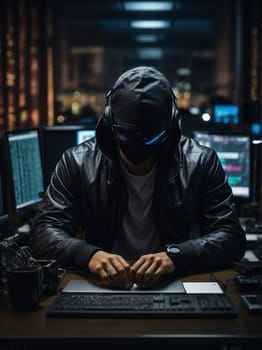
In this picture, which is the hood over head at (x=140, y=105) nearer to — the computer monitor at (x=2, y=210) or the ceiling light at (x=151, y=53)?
the computer monitor at (x=2, y=210)

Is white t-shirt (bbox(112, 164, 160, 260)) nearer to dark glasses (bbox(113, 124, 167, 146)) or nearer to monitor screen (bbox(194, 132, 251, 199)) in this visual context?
dark glasses (bbox(113, 124, 167, 146))

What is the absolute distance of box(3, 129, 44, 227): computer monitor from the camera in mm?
2781

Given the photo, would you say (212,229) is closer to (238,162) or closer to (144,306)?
(144,306)

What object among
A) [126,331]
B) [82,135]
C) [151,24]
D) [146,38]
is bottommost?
[126,331]

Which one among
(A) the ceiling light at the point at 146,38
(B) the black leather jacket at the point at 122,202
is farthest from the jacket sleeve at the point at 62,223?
(A) the ceiling light at the point at 146,38

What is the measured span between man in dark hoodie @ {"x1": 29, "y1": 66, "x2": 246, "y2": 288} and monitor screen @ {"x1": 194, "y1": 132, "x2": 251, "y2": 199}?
1254mm

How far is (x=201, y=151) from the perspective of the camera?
2.33m

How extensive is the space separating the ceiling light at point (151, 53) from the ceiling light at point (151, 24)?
11.7 ft

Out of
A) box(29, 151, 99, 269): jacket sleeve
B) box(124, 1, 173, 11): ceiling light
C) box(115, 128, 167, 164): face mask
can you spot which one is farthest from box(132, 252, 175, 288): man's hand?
box(124, 1, 173, 11): ceiling light

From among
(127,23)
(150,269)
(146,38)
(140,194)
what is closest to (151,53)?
(146,38)

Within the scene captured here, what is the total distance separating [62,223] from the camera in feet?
7.17

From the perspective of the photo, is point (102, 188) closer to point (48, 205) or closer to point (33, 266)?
point (48, 205)

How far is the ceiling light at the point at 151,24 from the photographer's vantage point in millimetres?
13219

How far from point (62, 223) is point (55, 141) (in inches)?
49.9
